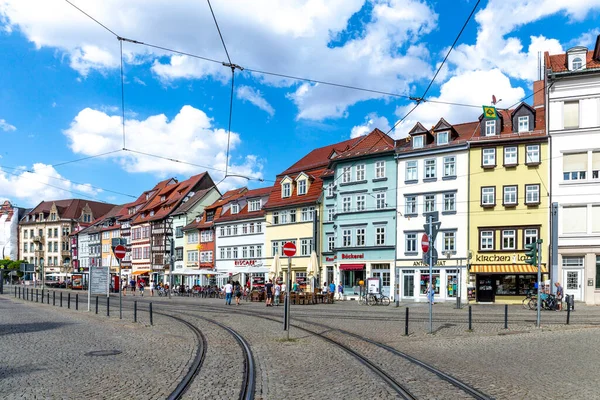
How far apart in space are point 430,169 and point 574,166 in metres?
9.66

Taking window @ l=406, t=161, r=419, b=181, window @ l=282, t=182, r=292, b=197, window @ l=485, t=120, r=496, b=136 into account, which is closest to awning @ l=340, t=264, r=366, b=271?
window @ l=406, t=161, r=419, b=181

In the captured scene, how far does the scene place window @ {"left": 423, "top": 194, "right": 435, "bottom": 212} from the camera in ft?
143

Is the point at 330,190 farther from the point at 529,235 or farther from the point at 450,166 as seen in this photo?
the point at 529,235

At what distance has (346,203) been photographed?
160 feet

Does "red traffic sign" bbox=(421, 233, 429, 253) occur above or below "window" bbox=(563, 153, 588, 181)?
below

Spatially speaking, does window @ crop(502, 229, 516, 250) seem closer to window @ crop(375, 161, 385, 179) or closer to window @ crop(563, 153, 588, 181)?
window @ crop(563, 153, 588, 181)

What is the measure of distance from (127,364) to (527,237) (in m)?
33.6

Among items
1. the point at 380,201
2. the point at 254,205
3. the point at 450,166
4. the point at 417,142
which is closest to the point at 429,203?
the point at 450,166

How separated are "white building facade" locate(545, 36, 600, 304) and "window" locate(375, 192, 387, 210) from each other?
12.3 metres

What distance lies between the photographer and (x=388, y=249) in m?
45.5

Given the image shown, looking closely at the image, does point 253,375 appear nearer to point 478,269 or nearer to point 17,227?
point 478,269

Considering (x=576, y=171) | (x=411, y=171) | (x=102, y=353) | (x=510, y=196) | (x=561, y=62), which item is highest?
(x=561, y=62)

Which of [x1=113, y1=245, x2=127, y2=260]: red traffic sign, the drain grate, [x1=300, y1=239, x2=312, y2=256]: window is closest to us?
the drain grate

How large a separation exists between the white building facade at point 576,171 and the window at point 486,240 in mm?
4346
